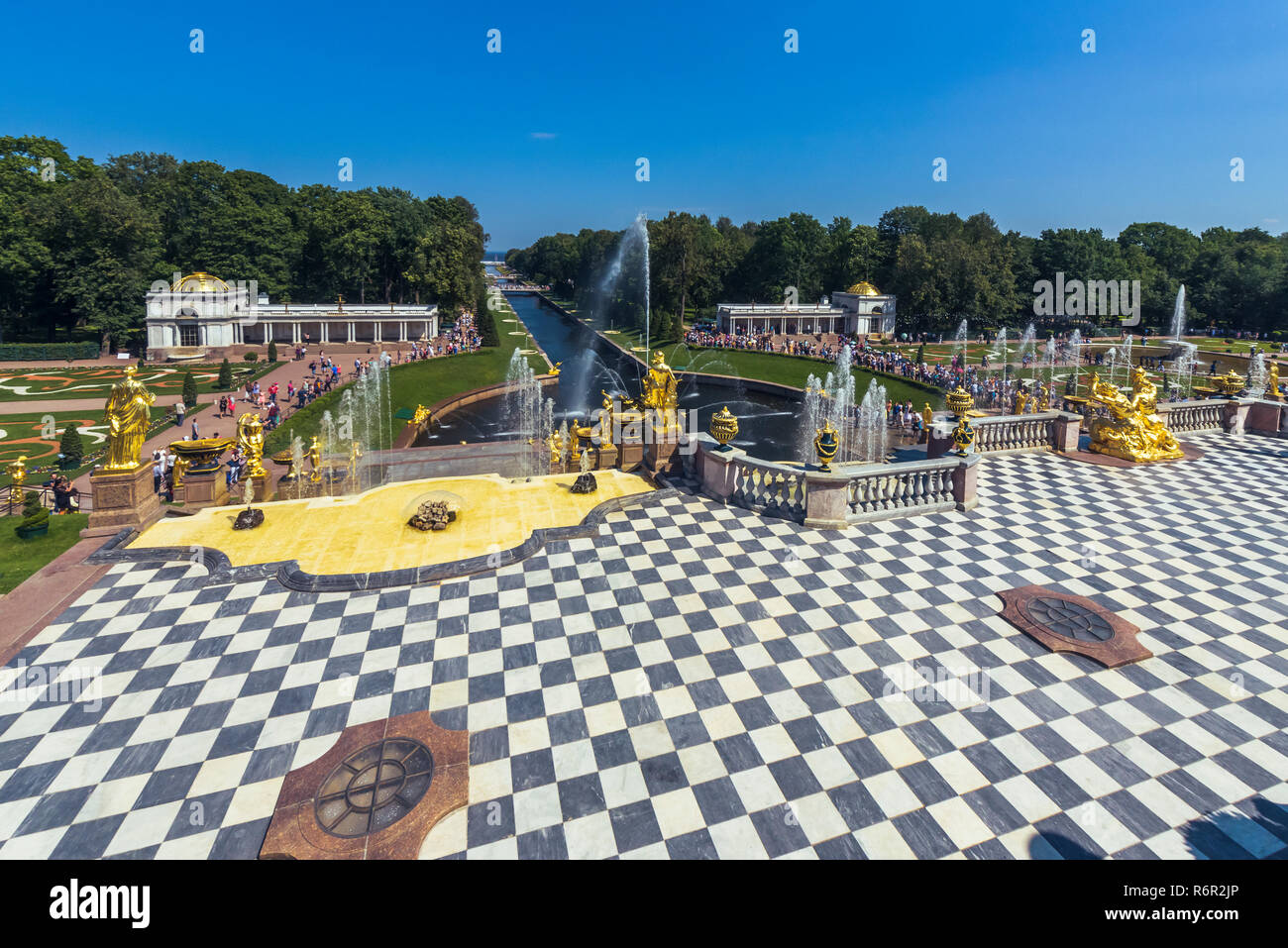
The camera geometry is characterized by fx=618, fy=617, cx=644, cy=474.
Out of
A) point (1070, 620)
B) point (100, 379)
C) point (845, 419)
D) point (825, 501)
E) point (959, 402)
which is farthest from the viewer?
point (100, 379)

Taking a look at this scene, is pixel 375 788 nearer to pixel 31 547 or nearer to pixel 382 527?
pixel 382 527

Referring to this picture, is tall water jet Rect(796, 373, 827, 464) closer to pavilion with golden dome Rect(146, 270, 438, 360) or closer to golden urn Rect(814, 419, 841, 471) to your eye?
golden urn Rect(814, 419, 841, 471)

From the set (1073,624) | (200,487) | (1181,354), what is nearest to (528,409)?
(200,487)

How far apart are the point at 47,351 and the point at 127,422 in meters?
54.4

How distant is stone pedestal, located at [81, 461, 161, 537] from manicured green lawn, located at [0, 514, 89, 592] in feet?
1.67

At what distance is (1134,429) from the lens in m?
20.2

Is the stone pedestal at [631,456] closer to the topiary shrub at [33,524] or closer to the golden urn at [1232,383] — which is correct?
the topiary shrub at [33,524]

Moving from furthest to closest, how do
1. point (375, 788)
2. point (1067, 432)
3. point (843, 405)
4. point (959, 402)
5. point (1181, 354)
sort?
point (1181, 354), point (843, 405), point (1067, 432), point (959, 402), point (375, 788)

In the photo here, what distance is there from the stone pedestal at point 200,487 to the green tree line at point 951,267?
220ft

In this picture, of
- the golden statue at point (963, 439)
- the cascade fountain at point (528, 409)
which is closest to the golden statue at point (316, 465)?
the cascade fountain at point (528, 409)

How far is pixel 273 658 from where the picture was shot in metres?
Answer: 9.68

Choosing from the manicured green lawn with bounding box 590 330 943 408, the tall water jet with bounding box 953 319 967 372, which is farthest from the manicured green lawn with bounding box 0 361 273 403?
the tall water jet with bounding box 953 319 967 372

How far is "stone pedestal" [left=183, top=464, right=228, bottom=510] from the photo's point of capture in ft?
52.4

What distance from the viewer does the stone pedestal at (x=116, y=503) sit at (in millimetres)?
14141
